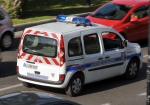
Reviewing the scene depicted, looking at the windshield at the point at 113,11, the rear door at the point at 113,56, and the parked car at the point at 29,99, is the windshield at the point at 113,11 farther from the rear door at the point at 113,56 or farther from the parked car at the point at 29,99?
the parked car at the point at 29,99

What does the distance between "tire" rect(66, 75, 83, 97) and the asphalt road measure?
0.39 ft

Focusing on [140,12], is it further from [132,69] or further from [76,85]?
[76,85]

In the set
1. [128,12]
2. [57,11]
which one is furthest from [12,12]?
[128,12]

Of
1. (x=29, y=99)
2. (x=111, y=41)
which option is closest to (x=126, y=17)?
(x=111, y=41)

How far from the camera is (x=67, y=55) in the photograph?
10945 mm

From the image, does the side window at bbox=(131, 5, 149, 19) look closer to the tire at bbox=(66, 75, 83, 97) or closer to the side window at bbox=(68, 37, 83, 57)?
the side window at bbox=(68, 37, 83, 57)

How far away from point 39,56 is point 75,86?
3.47ft

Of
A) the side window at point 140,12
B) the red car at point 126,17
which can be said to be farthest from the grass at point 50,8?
the side window at point 140,12

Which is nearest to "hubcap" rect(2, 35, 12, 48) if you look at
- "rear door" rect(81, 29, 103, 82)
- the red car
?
the red car

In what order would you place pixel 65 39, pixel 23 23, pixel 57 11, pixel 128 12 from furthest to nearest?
pixel 57 11 < pixel 23 23 < pixel 128 12 < pixel 65 39

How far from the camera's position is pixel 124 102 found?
36.2 feet

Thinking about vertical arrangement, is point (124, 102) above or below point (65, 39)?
below

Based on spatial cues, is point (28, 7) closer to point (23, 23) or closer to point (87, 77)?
point (23, 23)

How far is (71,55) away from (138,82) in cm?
257
